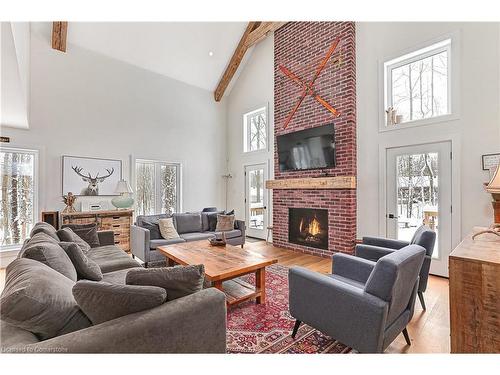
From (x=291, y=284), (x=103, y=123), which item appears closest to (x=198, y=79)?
(x=103, y=123)

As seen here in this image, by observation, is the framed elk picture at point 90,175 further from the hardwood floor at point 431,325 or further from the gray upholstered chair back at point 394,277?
the gray upholstered chair back at point 394,277

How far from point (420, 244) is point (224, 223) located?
3.39 meters

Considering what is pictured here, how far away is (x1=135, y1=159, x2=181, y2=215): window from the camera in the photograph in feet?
18.9

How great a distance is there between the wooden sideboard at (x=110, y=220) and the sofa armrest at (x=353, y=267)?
4184mm

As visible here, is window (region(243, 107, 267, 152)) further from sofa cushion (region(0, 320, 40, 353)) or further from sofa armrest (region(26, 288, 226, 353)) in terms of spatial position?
sofa cushion (region(0, 320, 40, 353))

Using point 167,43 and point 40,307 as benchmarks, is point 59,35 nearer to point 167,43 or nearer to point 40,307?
point 167,43

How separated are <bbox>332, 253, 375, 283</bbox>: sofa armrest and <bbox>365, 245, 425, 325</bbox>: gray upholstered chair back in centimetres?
44

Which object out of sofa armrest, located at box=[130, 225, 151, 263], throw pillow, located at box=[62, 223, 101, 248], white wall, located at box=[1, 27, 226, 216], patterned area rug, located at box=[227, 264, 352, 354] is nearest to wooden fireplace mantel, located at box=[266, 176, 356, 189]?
patterned area rug, located at box=[227, 264, 352, 354]

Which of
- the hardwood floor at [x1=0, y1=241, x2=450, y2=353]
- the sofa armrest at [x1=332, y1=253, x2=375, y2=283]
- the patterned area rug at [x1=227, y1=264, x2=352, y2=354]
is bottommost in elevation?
the hardwood floor at [x1=0, y1=241, x2=450, y2=353]

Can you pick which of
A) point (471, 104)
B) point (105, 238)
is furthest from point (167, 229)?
point (471, 104)

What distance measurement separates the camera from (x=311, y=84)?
15.4 feet

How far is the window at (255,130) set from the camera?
6.27 meters

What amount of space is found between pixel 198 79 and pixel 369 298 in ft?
21.3
